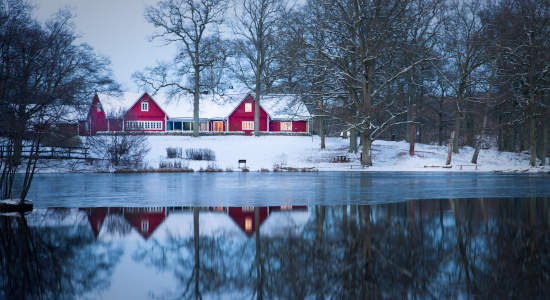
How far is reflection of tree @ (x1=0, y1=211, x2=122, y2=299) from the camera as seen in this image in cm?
634

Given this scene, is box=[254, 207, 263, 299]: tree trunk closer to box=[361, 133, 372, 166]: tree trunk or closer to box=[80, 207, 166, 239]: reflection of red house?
box=[80, 207, 166, 239]: reflection of red house

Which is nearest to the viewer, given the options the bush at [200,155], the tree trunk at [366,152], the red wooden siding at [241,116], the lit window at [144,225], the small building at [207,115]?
the lit window at [144,225]

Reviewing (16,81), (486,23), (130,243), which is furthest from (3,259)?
(486,23)

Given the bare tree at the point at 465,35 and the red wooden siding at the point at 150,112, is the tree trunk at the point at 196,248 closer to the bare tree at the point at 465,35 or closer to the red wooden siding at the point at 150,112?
the bare tree at the point at 465,35

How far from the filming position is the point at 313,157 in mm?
41438

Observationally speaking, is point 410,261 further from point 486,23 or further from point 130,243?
point 486,23

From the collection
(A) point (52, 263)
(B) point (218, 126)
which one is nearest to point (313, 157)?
(B) point (218, 126)

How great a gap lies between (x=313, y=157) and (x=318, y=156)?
612mm

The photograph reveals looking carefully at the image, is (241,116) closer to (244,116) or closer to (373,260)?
(244,116)

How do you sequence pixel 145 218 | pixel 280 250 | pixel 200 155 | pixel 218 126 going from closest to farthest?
pixel 280 250, pixel 145 218, pixel 200 155, pixel 218 126

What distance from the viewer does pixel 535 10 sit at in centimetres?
3478

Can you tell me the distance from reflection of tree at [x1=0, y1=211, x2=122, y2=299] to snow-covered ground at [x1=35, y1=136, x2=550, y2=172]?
24067 millimetres

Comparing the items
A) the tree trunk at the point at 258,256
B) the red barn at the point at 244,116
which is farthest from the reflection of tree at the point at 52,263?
the red barn at the point at 244,116

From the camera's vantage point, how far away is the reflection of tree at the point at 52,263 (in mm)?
6344
